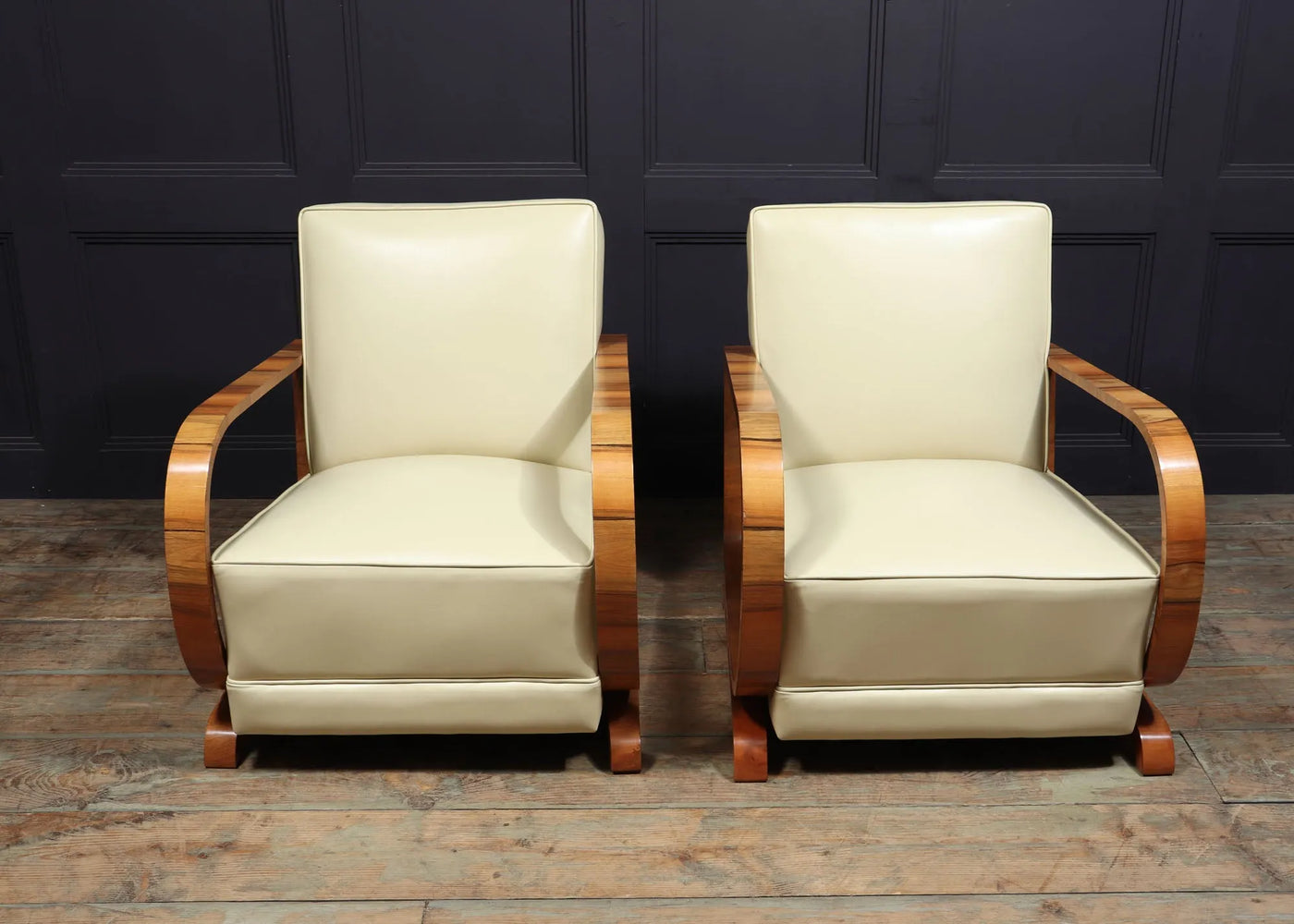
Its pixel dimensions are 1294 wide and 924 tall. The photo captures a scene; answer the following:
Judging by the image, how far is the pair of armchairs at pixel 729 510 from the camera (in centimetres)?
155

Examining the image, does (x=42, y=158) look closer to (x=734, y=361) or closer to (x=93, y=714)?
(x=93, y=714)

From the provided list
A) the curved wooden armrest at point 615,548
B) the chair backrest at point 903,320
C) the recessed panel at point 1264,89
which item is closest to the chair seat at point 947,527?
the chair backrest at point 903,320

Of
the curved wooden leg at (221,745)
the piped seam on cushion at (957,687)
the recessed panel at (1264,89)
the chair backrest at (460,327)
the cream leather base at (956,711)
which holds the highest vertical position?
the recessed panel at (1264,89)

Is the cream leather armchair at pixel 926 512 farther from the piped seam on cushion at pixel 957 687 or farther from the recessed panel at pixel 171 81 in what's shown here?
the recessed panel at pixel 171 81

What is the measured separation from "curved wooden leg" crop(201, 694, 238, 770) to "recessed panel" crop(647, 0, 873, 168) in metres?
1.67

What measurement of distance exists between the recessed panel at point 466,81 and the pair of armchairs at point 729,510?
747 mm

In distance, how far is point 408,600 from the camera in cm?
156

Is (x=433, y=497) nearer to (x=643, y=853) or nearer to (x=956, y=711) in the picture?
(x=643, y=853)

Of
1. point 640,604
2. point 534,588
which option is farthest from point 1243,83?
point 534,588

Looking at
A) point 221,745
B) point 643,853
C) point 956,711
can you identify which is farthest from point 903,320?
point 221,745

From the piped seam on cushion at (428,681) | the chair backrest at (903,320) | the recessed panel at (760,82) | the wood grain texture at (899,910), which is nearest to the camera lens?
the wood grain texture at (899,910)

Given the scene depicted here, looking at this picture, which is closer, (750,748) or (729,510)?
(750,748)

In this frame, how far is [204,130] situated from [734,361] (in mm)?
1581

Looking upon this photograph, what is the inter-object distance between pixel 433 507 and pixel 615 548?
1.13 feet
